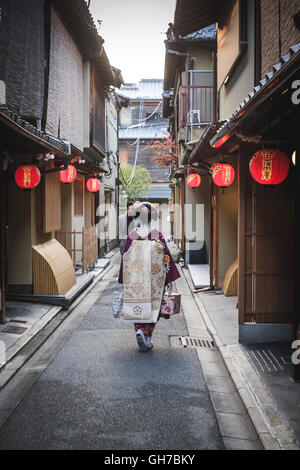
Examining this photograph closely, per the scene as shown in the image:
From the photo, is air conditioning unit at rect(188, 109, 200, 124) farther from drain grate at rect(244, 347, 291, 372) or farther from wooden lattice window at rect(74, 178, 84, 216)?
drain grate at rect(244, 347, 291, 372)

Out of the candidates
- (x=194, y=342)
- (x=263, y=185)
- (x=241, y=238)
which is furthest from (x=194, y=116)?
(x=194, y=342)

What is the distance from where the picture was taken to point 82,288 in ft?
40.5

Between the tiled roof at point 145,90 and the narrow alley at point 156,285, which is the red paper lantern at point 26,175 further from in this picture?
the tiled roof at point 145,90

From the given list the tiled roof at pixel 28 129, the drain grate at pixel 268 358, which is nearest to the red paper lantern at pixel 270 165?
the drain grate at pixel 268 358

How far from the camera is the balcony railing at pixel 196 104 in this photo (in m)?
16.8

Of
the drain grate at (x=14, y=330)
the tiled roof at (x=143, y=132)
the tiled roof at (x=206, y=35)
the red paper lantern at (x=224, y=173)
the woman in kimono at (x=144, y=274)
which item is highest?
the tiled roof at (x=143, y=132)

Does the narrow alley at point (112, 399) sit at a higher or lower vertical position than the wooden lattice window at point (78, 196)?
lower

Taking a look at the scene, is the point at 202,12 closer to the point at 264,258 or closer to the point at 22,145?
the point at 22,145

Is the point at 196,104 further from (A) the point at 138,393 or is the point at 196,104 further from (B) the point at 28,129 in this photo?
(A) the point at 138,393

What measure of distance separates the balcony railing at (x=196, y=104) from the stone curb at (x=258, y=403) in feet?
39.2

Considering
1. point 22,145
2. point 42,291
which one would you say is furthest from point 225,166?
point 42,291

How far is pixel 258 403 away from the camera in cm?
500

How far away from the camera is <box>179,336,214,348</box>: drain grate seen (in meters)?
7.51

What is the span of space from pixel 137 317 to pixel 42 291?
13.9 ft
